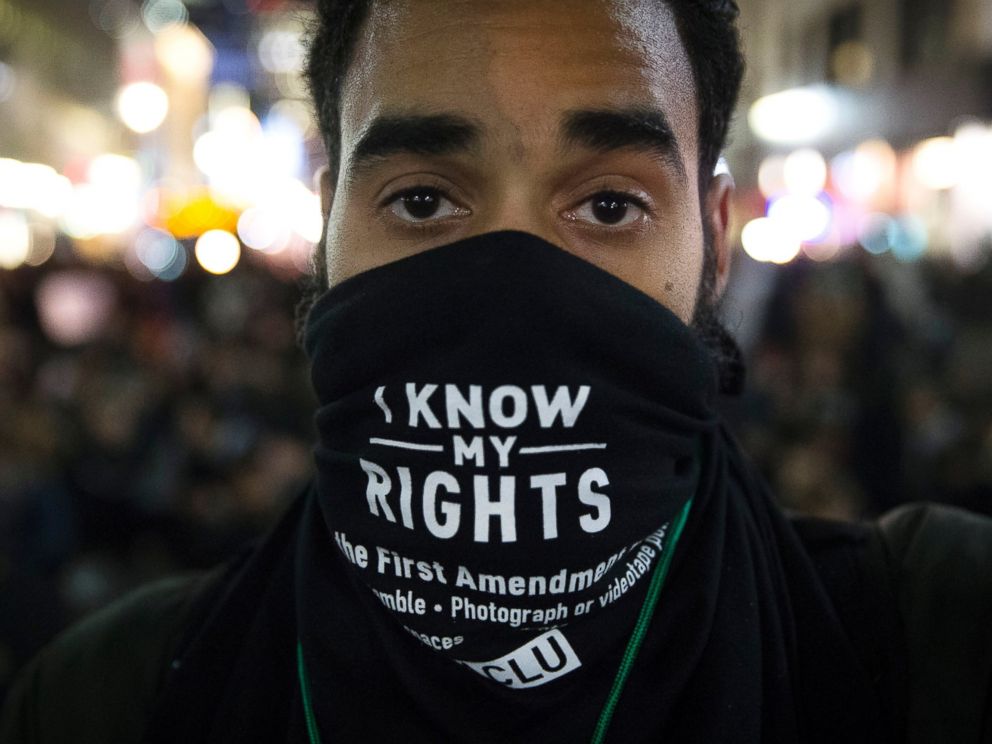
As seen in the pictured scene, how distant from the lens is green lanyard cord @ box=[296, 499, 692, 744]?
126 cm

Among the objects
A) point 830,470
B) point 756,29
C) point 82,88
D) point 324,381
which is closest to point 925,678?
point 324,381

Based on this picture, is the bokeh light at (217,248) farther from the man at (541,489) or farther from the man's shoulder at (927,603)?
the man's shoulder at (927,603)

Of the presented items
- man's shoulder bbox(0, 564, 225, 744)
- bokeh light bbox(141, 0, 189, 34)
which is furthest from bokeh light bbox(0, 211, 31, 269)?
man's shoulder bbox(0, 564, 225, 744)

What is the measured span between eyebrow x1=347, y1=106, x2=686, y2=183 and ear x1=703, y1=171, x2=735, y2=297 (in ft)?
0.71

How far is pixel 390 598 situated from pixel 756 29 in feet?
5.27

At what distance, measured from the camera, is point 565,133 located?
4.31ft

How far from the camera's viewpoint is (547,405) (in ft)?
3.80

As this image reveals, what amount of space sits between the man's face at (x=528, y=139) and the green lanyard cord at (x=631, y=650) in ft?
1.10

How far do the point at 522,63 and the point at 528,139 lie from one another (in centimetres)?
12

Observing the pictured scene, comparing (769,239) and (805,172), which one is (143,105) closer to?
(769,239)

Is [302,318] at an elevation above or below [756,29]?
below

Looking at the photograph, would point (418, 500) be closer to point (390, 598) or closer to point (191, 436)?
Answer: point (390, 598)

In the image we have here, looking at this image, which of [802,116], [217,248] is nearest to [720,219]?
[802,116]

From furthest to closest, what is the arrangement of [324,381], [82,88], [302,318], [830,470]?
[82,88]
[830,470]
[302,318]
[324,381]
